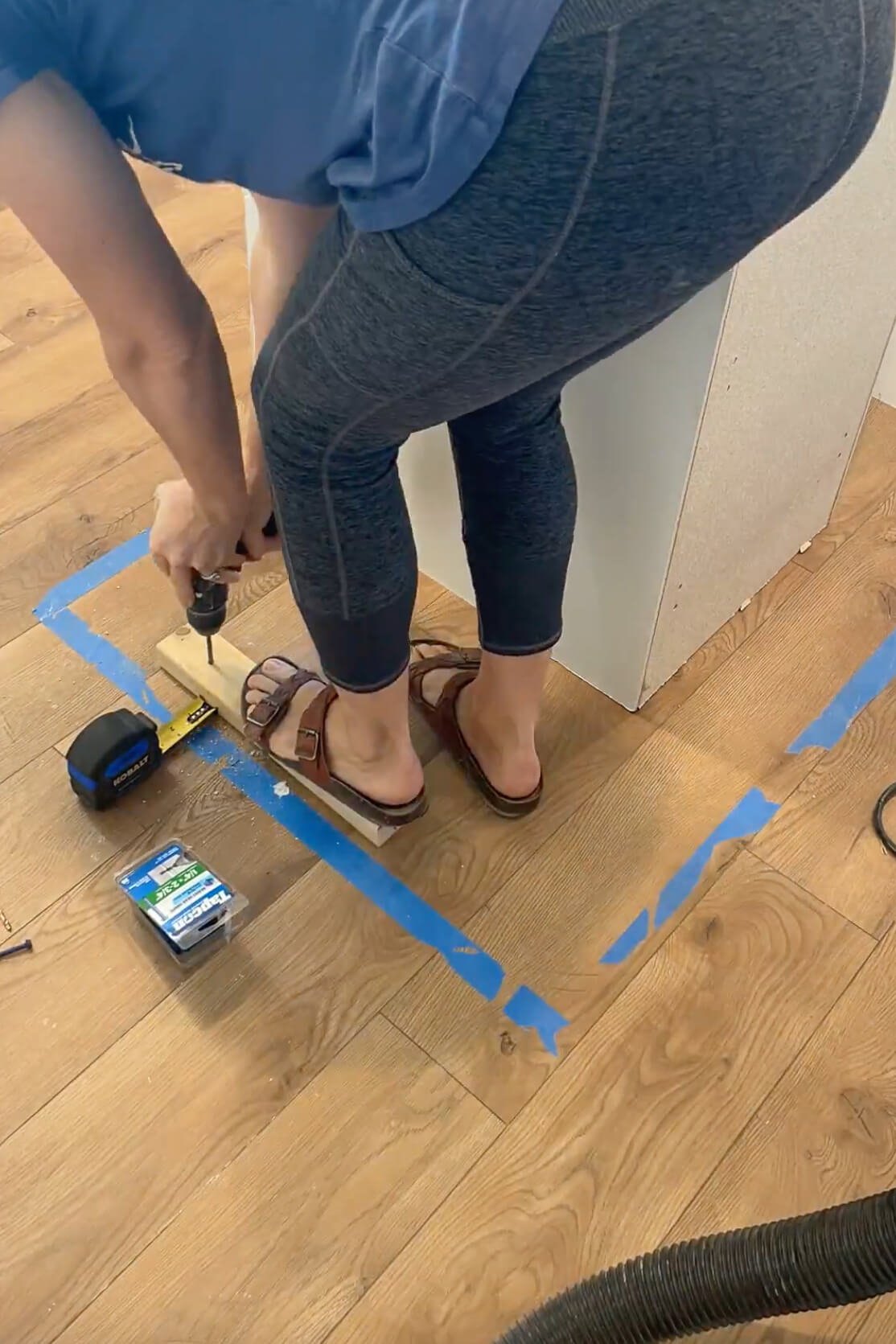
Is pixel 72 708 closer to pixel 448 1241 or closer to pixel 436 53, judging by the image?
pixel 448 1241

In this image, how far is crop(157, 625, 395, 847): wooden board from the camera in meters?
1.23

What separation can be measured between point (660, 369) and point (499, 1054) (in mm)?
664

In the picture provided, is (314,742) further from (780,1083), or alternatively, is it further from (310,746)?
(780,1083)

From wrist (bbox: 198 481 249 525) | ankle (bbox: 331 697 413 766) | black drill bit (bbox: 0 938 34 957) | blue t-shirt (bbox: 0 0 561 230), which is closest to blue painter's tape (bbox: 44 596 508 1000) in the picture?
ankle (bbox: 331 697 413 766)

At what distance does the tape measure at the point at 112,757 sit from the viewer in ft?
3.63

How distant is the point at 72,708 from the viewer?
4.10 feet

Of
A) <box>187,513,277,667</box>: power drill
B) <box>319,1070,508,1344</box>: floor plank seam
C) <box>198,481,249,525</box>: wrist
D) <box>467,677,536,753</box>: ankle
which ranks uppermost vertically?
<box>198,481,249,525</box>: wrist

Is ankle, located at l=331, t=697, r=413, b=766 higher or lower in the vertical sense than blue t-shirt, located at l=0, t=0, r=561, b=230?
lower

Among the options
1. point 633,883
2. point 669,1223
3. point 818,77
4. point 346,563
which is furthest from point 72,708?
point 818,77

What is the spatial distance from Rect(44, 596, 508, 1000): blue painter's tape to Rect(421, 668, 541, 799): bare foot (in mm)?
160

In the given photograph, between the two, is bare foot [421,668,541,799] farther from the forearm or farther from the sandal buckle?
the forearm

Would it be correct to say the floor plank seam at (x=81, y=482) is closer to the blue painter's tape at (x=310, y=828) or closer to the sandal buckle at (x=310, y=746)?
the blue painter's tape at (x=310, y=828)

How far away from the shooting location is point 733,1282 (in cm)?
71

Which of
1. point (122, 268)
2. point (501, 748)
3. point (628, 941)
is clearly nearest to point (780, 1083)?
point (628, 941)
